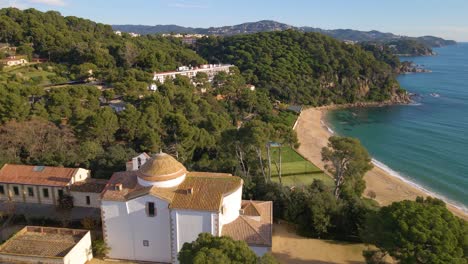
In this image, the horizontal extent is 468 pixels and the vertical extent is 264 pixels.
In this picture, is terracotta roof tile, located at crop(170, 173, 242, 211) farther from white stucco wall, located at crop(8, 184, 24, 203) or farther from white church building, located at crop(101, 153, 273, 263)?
white stucco wall, located at crop(8, 184, 24, 203)

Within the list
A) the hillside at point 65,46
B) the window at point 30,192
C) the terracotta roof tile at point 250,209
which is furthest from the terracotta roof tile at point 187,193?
the hillside at point 65,46

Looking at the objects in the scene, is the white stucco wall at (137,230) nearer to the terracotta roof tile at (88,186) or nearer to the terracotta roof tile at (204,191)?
the terracotta roof tile at (204,191)

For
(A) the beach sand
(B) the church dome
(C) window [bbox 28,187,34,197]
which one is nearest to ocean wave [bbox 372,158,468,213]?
(A) the beach sand

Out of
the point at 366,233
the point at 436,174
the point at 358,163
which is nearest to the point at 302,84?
the point at 436,174

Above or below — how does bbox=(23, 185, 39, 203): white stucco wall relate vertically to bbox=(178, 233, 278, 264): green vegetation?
below

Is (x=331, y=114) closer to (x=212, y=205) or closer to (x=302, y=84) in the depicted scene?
(x=302, y=84)

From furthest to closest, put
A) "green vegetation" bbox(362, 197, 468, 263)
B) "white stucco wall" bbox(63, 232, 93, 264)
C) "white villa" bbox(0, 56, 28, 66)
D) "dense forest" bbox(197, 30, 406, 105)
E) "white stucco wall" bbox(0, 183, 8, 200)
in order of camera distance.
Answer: "dense forest" bbox(197, 30, 406, 105), "white villa" bbox(0, 56, 28, 66), "white stucco wall" bbox(0, 183, 8, 200), "white stucco wall" bbox(63, 232, 93, 264), "green vegetation" bbox(362, 197, 468, 263)
